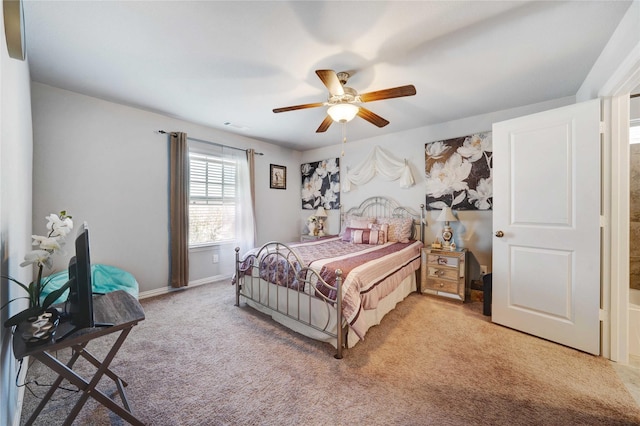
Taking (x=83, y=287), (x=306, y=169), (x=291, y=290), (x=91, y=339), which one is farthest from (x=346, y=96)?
(x=306, y=169)

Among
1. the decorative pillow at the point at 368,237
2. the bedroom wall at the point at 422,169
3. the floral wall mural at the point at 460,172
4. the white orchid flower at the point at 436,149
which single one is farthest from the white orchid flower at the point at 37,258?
the white orchid flower at the point at 436,149

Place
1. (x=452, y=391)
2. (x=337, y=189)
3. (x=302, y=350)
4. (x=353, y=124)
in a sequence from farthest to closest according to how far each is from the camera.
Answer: (x=337, y=189)
(x=353, y=124)
(x=302, y=350)
(x=452, y=391)

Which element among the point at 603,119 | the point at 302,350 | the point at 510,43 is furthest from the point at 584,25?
the point at 302,350

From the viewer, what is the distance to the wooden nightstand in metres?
3.14

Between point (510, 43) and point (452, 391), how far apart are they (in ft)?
8.67

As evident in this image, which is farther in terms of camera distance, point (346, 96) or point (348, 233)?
point (348, 233)

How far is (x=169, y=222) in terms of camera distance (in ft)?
11.6

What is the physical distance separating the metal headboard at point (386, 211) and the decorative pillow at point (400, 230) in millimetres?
126

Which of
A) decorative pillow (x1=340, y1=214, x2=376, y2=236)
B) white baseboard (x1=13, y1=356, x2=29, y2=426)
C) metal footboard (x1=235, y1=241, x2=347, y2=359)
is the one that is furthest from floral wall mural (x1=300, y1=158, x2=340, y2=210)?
white baseboard (x1=13, y1=356, x2=29, y2=426)

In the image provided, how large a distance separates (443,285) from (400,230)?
0.96 meters

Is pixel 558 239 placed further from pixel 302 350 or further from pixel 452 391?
pixel 302 350

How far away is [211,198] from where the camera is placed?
13.2 ft

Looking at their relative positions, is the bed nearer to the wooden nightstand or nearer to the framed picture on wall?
the wooden nightstand

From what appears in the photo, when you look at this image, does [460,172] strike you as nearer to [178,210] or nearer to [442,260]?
[442,260]
